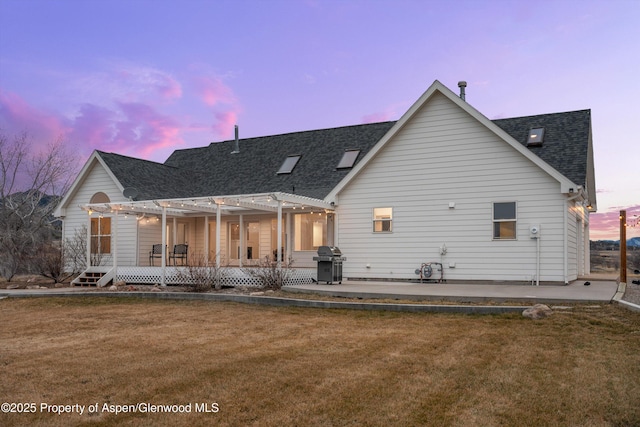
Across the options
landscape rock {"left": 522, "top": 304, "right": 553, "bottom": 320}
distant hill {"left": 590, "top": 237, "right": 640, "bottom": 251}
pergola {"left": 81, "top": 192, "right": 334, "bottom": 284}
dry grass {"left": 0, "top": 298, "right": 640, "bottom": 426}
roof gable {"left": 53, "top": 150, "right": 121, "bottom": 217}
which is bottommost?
dry grass {"left": 0, "top": 298, "right": 640, "bottom": 426}

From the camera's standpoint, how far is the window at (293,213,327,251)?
19.6m

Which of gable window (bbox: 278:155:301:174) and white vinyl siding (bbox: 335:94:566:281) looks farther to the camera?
gable window (bbox: 278:155:301:174)

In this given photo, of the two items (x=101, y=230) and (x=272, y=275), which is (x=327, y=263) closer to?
(x=272, y=275)

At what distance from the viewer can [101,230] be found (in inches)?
852

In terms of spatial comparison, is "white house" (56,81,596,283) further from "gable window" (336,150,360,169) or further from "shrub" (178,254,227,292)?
"shrub" (178,254,227,292)

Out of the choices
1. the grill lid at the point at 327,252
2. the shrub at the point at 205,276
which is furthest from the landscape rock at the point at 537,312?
the shrub at the point at 205,276

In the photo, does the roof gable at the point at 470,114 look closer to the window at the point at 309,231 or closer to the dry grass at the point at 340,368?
the window at the point at 309,231

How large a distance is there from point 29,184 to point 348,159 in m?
23.3

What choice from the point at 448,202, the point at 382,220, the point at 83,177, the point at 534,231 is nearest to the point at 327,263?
the point at 382,220

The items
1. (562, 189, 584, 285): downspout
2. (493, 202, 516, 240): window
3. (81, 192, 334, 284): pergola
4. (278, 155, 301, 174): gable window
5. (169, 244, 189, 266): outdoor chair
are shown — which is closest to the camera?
(562, 189, 584, 285): downspout

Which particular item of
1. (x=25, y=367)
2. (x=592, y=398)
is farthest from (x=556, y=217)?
(x=25, y=367)

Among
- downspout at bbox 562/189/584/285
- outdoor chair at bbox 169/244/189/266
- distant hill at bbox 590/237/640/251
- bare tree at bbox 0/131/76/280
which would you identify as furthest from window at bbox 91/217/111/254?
distant hill at bbox 590/237/640/251

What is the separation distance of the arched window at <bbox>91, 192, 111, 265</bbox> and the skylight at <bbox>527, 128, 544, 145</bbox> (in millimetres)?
16438

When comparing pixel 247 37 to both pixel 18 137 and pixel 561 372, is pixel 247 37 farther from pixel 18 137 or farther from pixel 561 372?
pixel 18 137
